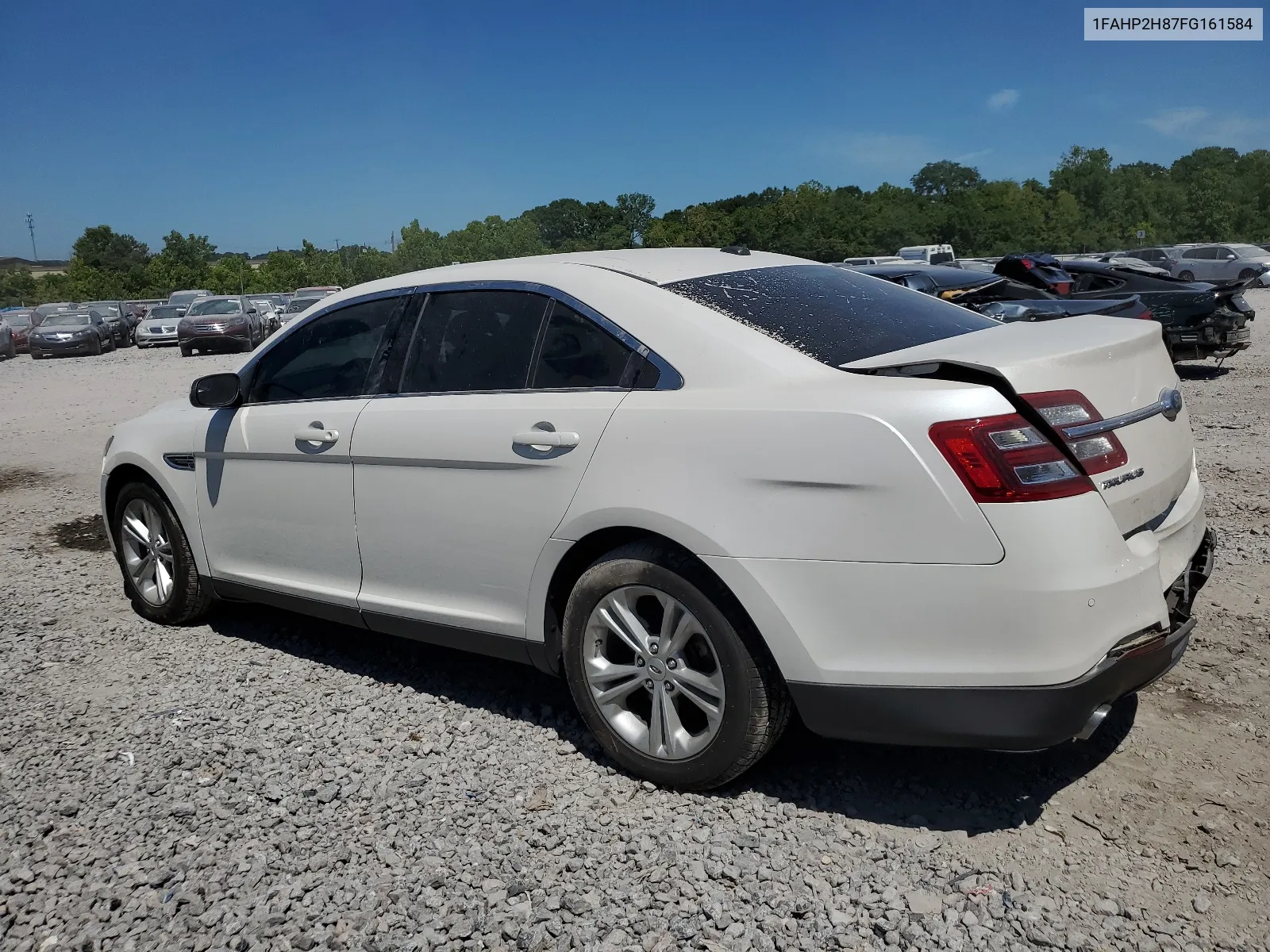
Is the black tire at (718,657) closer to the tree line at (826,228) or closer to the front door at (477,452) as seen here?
the front door at (477,452)

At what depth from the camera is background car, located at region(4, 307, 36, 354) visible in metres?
36.8

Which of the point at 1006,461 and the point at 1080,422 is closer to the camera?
the point at 1006,461

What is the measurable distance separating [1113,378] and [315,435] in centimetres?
289

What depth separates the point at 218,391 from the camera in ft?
14.8

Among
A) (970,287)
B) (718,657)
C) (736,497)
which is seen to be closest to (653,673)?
(718,657)

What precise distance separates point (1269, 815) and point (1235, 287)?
11516 millimetres

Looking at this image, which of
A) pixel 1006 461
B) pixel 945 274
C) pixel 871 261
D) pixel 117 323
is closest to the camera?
pixel 1006 461

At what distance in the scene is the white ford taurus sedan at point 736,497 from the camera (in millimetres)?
2664

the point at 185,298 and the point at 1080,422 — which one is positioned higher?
the point at 185,298

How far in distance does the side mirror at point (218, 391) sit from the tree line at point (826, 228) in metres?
67.5

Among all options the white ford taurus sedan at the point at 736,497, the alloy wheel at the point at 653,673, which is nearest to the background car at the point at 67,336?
the white ford taurus sedan at the point at 736,497

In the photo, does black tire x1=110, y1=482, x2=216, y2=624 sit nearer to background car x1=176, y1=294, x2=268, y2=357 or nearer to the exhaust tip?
the exhaust tip

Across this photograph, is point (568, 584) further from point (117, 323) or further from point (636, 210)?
point (636, 210)

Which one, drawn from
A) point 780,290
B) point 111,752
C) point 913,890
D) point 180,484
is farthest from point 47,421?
point 913,890
